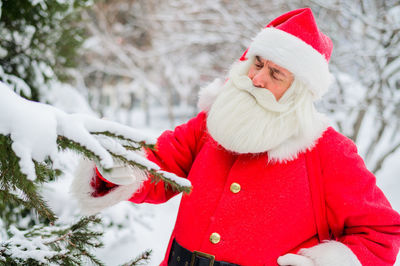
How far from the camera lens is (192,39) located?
25.7ft

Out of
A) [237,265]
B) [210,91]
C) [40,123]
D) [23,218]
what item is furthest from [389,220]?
[23,218]

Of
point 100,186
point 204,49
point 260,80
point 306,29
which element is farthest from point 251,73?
point 204,49

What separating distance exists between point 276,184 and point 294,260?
341 mm

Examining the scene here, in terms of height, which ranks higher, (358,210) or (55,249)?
(358,210)

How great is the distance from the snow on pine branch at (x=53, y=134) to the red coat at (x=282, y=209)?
770mm

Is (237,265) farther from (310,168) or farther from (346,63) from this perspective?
(346,63)

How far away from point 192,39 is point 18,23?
5755 millimetres

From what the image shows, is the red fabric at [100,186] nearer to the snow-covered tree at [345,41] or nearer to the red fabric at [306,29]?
the red fabric at [306,29]

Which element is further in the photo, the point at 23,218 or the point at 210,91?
the point at 23,218

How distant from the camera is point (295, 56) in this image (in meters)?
1.61

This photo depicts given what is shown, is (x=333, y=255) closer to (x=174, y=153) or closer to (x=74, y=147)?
(x=174, y=153)

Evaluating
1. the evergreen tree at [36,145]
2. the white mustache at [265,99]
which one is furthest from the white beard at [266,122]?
the evergreen tree at [36,145]

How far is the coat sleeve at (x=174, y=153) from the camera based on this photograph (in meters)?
1.64

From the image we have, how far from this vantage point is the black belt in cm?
148
